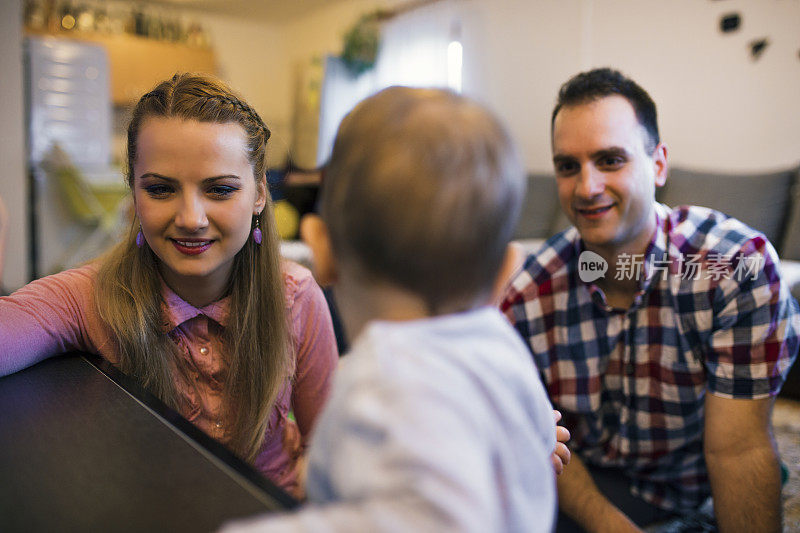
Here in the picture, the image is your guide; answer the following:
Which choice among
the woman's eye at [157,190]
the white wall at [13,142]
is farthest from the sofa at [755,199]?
the white wall at [13,142]

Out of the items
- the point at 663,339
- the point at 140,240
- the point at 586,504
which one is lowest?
the point at 586,504

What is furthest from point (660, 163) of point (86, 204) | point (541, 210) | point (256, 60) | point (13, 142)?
point (256, 60)

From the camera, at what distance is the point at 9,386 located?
637mm

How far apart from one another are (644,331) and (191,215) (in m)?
0.80

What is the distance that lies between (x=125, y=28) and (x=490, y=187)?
18.8ft

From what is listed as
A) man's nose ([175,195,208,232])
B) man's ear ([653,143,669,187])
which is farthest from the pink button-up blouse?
man's ear ([653,143,669,187])

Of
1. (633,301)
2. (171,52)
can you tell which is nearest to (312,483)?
→ (633,301)

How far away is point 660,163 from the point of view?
1.01 metres

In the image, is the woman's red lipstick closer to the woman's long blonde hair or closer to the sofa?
the woman's long blonde hair

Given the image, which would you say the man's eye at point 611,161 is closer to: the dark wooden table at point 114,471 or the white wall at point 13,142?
the dark wooden table at point 114,471

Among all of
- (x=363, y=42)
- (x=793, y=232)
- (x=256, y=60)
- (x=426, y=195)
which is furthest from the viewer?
(x=256, y=60)

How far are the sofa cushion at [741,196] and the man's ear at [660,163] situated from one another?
0.24 ft

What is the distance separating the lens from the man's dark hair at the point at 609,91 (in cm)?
94

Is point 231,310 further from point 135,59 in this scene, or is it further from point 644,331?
point 135,59
